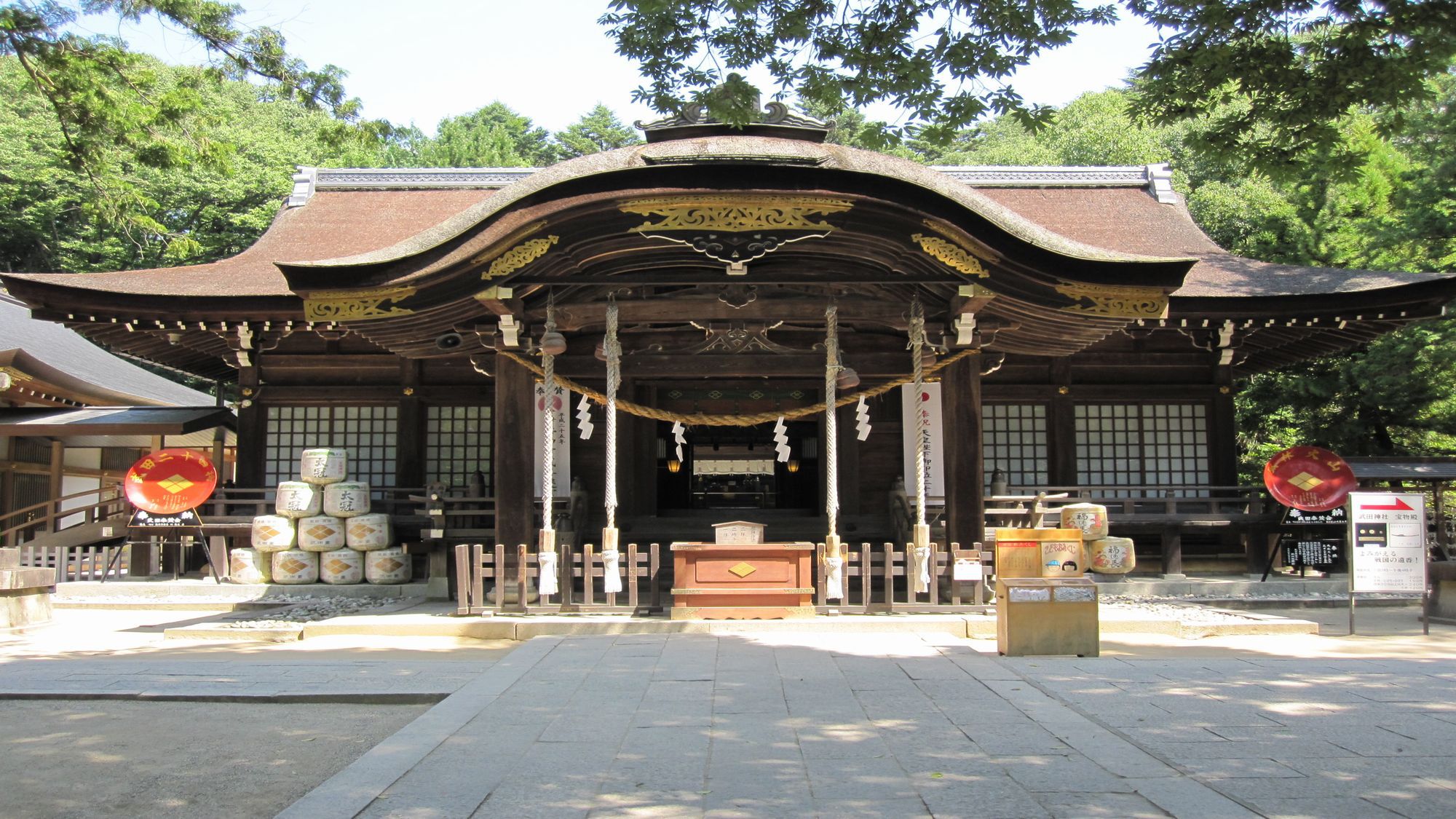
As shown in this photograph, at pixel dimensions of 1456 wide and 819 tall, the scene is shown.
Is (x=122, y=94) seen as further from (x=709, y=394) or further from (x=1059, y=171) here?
(x=1059, y=171)

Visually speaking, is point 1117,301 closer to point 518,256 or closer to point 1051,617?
point 1051,617

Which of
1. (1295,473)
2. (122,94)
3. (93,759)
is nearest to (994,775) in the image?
(93,759)

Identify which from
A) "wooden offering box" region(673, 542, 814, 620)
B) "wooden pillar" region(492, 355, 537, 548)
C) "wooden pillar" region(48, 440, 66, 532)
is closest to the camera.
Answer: "wooden offering box" region(673, 542, 814, 620)

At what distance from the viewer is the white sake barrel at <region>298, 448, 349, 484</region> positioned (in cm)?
1264

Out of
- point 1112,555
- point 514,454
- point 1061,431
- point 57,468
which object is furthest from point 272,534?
point 1061,431

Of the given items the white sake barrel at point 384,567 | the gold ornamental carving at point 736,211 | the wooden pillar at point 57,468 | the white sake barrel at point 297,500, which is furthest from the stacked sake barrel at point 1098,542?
the wooden pillar at point 57,468

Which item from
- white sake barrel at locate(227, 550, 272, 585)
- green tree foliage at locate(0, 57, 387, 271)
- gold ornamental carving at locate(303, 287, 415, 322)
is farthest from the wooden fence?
green tree foliage at locate(0, 57, 387, 271)

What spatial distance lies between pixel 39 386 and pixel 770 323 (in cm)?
1353

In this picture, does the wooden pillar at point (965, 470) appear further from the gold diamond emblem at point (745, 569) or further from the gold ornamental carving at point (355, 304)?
the gold ornamental carving at point (355, 304)

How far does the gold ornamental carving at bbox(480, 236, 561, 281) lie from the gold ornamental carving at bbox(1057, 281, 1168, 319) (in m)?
4.77

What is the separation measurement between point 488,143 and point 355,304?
3040cm

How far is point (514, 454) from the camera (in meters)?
10.4

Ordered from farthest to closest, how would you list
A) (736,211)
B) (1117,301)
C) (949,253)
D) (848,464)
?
(848,464)
(1117,301)
(949,253)
(736,211)

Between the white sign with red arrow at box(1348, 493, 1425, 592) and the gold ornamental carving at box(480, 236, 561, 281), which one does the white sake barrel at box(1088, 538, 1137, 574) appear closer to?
the white sign with red arrow at box(1348, 493, 1425, 592)
